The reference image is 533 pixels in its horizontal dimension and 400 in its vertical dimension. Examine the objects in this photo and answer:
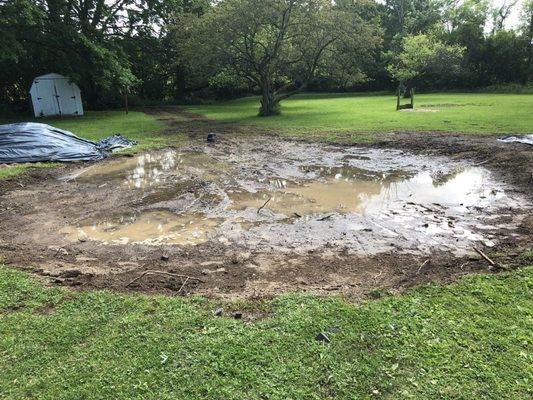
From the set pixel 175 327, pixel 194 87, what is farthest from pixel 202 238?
pixel 194 87

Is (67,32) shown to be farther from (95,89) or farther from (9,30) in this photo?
(95,89)

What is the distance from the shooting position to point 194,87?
3341 centimetres

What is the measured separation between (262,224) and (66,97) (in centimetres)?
1925

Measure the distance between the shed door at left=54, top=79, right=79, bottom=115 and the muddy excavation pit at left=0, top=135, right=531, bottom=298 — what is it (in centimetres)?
1339

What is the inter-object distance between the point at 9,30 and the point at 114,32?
28.8ft

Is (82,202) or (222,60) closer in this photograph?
(82,202)

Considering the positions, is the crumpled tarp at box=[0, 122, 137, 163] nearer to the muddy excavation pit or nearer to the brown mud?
the brown mud

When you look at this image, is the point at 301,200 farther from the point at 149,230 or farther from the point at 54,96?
the point at 54,96

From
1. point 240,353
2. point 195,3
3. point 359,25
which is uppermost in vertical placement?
point 195,3

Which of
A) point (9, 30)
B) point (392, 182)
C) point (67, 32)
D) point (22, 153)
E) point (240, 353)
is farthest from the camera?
point (67, 32)

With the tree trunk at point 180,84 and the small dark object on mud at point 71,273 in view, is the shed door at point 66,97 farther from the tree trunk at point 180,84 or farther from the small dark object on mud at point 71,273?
the small dark object on mud at point 71,273

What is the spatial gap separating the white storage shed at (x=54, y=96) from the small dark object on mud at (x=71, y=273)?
19.1 meters

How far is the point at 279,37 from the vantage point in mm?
18094

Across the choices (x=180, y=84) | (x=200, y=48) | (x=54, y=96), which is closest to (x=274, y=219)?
(x=200, y=48)
